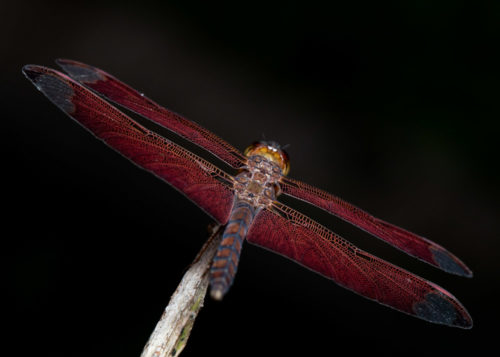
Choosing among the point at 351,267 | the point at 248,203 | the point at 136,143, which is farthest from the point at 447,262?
the point at 136,143

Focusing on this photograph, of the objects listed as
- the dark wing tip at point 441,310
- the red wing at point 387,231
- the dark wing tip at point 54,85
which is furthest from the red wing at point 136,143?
the dark wing tip at point 441,310

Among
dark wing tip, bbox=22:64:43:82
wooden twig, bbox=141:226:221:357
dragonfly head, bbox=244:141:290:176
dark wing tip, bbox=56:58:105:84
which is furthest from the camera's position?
dragonfly head, bbox=244:141:290:176

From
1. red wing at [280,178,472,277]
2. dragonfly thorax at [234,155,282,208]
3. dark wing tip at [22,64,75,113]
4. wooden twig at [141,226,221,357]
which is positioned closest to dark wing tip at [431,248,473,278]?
red wing at [280,178,472,277]

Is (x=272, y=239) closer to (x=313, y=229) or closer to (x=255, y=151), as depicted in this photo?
(x=313, y=229)

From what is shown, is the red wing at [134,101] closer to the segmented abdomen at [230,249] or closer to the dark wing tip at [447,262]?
the segmented abdomen at [230,249]

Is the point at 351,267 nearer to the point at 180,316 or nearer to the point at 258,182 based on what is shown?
the point at 258,182

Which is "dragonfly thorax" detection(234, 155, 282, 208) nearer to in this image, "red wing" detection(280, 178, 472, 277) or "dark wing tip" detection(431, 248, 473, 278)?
"red wing" detection(280, 178, 472, 277)

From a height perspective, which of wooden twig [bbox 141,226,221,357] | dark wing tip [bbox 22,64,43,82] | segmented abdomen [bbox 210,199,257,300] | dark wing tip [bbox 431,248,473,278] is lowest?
wooden twig [bbox 141,226,221,357]
